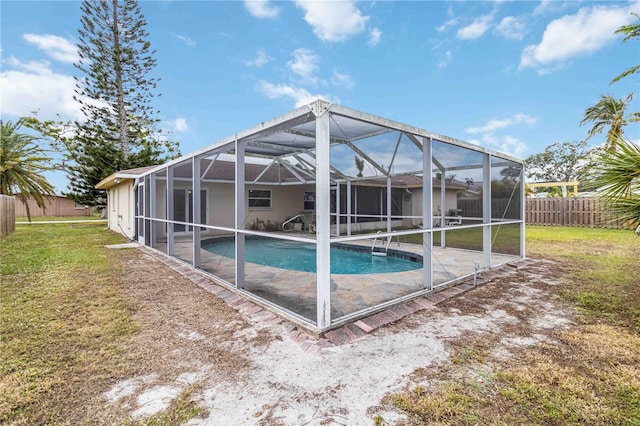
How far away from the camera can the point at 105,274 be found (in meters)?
6.22

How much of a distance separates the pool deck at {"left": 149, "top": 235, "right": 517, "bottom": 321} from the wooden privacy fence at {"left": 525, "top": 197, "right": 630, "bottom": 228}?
36.5 ft

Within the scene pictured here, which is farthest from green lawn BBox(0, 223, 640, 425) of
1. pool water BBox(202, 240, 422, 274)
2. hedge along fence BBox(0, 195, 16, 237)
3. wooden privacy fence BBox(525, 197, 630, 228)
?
wooden privacy fence BBox(525, 197, 630, 228)

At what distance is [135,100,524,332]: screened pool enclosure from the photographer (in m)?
4.01

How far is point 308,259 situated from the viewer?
9.34m

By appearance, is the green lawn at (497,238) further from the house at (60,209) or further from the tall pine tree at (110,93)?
the house at (60,209)

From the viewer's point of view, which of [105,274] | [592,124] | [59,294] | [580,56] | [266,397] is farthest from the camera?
[592,124]

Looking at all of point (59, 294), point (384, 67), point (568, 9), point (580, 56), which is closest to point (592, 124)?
point (580, 56)

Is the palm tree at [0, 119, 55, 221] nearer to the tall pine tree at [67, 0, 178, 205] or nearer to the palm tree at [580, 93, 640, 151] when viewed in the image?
the tall pine tree at [67, 0, 178, 205]

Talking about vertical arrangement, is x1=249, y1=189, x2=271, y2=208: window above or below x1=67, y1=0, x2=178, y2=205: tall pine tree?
below

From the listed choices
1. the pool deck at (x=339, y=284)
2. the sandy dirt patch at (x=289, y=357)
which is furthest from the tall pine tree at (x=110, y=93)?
Answer: the sandy dirt patch at (x=289, y=357)

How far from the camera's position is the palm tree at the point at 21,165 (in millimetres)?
14398

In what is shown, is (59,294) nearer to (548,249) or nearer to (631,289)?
(631,289)

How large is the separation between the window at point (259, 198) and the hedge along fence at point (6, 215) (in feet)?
30.0

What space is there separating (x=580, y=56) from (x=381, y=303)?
16601mm
